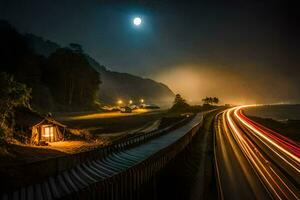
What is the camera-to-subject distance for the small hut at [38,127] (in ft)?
144

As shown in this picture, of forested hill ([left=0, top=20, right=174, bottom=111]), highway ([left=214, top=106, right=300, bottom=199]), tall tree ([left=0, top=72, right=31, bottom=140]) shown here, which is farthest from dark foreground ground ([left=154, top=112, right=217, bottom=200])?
forested hill ([left=0, top=20, right=174, bottom=111])

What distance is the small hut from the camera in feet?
144

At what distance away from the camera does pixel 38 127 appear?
45.2 meters

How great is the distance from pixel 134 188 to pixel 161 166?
6.27 meters

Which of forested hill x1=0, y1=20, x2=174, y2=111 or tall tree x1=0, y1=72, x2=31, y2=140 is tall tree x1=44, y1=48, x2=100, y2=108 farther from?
tall tree x1=0, y1=72, x2=31, y2=140

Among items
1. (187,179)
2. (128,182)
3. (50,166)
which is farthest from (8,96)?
(128,182)

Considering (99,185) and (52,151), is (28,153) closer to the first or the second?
(52,151)

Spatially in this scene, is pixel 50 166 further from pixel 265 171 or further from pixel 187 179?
pixel 265 171

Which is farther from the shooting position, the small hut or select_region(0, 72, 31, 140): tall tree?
the small hut

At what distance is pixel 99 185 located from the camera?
12.6m

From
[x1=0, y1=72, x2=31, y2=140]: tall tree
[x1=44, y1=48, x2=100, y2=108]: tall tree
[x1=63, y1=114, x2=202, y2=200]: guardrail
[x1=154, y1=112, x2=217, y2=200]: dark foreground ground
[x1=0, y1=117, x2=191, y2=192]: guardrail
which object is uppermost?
[x1=44, y1=48, x2=100, y2=108]: tall tree

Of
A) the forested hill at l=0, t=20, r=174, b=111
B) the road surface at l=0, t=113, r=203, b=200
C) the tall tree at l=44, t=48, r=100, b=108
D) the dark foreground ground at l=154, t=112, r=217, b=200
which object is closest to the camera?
the road surface at l=0, t=113, r=203, b=200

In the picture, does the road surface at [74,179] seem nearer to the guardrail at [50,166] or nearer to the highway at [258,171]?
the guardrail at [50,166]

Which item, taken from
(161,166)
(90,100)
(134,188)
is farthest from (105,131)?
(90,100)
